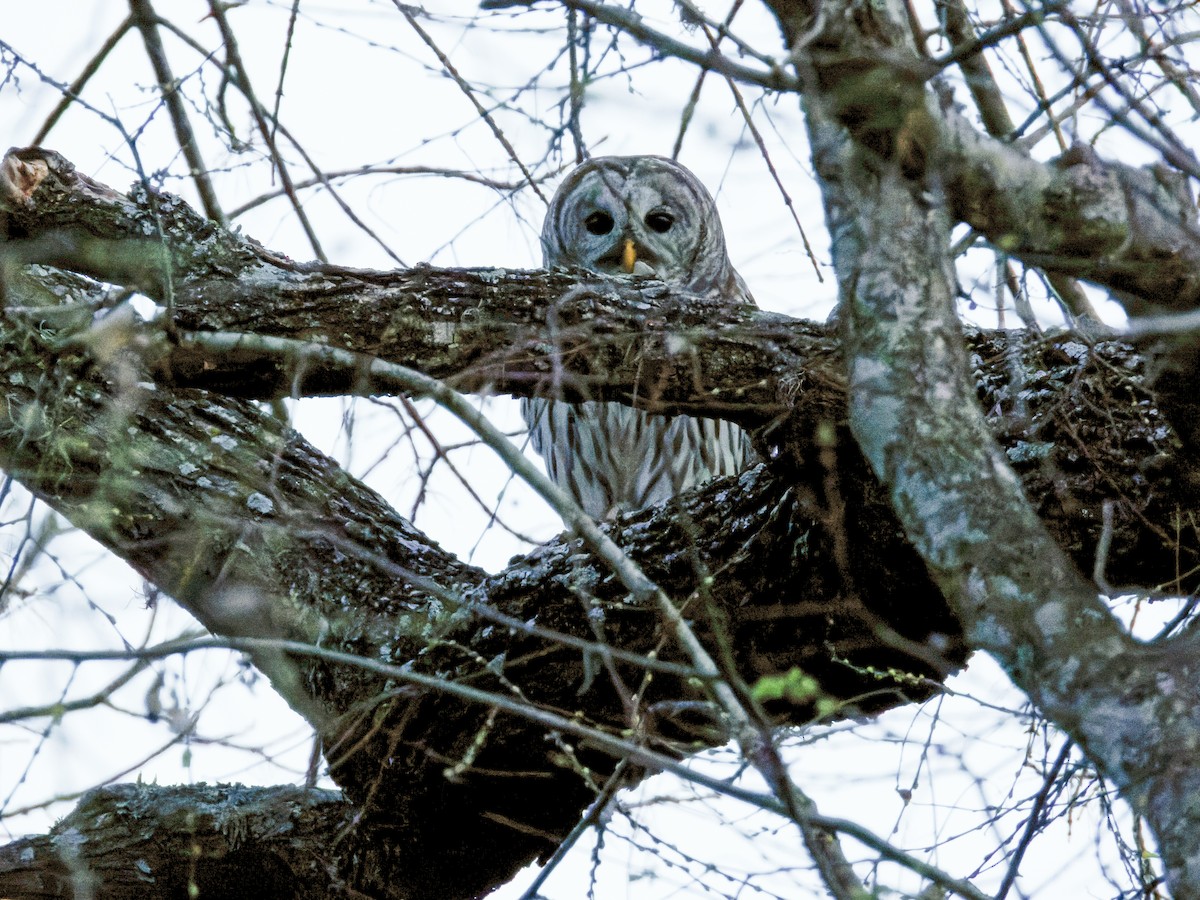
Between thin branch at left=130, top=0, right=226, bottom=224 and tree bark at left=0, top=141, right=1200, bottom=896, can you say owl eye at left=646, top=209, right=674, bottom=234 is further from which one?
tree bark at left=0, top=141, right=1200, bottom=896

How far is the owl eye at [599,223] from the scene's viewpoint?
6191 millimetres

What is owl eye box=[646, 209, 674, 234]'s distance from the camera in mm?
6168

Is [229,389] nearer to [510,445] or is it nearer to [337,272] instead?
[337,272]

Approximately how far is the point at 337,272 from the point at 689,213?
10.3ft

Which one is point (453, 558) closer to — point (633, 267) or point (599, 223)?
point (633, 267)

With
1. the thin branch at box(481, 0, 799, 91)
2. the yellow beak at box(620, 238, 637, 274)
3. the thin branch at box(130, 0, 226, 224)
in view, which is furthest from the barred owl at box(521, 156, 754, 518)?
the thin branch at box(481, 0, 799, 91)

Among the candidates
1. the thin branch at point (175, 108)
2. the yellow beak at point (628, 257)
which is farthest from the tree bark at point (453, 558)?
the yellow beak at point (628, 257)

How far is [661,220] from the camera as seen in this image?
618cm

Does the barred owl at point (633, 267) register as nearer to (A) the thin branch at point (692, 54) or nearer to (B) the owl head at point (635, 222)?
(B) the owl head at point (635, 222)

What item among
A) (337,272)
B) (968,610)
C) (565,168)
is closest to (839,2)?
(968,610)

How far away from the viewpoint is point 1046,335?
9.09 feet

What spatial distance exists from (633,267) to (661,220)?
12.0 inches

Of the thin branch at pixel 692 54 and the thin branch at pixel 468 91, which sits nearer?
the thin branch at pixel 692 54

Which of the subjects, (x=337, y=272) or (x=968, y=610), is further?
(x=337, y=272)
